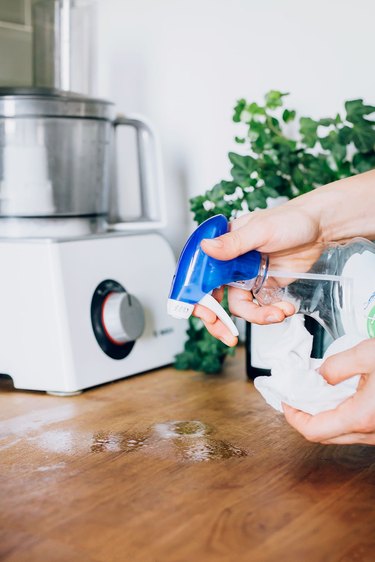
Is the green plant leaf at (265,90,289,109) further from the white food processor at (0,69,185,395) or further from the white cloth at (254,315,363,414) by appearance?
the white cloth at (254,315,363,414)

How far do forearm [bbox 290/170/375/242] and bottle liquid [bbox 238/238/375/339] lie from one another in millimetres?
20

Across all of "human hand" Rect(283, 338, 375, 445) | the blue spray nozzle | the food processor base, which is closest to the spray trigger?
the blue spray nozzle

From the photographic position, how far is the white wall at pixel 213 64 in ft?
3.86

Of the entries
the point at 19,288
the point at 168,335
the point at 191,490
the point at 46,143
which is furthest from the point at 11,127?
the point at 191,490

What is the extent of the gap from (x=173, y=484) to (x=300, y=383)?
0.16 meters

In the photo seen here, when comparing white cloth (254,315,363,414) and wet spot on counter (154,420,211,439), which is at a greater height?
white cloth (254,315,363,414)

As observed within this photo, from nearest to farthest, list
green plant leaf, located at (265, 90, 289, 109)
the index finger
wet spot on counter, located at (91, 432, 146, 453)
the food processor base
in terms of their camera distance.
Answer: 1. the index finger
2. wet spot on counter, located at (91, 432, 146, 453)
3. the food processor base
4. green plant leaf, located at (265, 90, 289, 109)

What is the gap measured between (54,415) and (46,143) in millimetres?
365

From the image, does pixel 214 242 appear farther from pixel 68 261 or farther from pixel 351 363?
pixel 68 261

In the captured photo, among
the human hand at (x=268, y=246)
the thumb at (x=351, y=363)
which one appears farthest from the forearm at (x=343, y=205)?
the thumb at (x=351, y=363)

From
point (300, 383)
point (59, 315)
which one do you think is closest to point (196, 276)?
point (300, 383)

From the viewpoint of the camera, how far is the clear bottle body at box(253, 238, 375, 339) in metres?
0.85

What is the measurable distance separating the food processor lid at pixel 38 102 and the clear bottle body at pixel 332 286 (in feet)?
1.21

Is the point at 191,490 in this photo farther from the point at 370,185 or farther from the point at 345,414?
the point at 370,185
